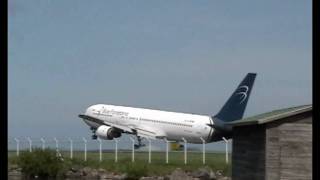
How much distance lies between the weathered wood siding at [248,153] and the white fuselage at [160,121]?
101 ft

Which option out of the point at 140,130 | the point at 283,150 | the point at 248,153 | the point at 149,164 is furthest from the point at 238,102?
the point at 283,150

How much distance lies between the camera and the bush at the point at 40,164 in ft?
112

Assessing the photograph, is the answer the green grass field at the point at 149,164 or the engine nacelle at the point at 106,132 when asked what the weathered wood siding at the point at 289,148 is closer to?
the green grass field at the point at 149,164

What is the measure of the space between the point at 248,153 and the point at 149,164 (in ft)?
61.0

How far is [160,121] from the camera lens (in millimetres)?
52281

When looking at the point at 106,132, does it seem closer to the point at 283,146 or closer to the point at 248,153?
the point at 248,153

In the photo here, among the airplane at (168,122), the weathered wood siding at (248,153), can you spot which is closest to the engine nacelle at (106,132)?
the airplane at (168,122)

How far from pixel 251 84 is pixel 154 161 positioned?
17.4 metres

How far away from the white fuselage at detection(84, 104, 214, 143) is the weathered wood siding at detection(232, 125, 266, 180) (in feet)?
101

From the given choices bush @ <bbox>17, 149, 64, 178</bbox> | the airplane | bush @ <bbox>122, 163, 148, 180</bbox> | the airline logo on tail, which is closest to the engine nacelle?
the airplane

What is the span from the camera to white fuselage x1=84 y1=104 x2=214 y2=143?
4959 centimetres

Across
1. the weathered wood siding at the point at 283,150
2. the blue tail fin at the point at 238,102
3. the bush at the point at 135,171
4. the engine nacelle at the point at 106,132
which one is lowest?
the bush at the point at 135,171

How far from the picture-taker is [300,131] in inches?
629
